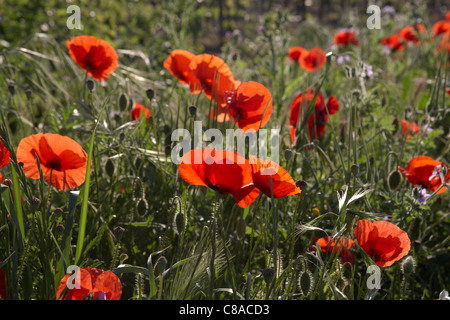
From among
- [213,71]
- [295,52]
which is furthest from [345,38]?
[213,71]

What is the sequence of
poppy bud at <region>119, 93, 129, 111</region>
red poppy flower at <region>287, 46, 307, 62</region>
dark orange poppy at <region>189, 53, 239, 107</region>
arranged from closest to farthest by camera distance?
dark orange poppy at <region>189, 53, 239, 107</region>
poppy bud at <region>119, 93, 129, 111</region>
red poppy flower at <region>287, 46, 307, 62</region>

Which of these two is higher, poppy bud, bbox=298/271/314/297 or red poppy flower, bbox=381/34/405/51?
red poppy flower, bbox=381/34/405/51

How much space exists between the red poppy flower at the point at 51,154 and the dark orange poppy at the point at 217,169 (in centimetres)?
26

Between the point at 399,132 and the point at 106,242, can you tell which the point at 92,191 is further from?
the point at 399,132

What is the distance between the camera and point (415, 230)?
1.35 meters

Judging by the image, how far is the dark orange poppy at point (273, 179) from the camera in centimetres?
86

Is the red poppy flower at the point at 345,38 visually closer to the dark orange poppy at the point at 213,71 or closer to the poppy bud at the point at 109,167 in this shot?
the dark orange poppy at the point at 213,71

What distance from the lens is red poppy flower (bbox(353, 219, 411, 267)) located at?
2.99 feet

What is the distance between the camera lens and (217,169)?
0.86 meters

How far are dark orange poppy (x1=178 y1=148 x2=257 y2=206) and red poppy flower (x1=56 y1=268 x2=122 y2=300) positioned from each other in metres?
0.21

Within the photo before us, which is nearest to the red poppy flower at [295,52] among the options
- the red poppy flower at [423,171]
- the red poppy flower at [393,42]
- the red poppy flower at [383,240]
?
the red poppy flower at [393,42]

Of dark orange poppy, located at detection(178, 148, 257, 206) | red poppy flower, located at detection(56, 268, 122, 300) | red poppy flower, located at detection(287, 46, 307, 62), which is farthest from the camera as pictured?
red poppy flower, located at detection(287, 46, 307, 62)

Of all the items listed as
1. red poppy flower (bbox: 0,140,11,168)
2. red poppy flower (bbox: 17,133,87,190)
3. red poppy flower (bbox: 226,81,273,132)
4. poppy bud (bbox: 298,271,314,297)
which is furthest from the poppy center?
poppy bud (bbox: 298,271,314,297)

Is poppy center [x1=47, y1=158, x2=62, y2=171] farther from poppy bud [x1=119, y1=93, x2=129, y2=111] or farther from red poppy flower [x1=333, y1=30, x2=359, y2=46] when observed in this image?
red poppy flower [x1=333, y1=30, x2=359, y2=46]
